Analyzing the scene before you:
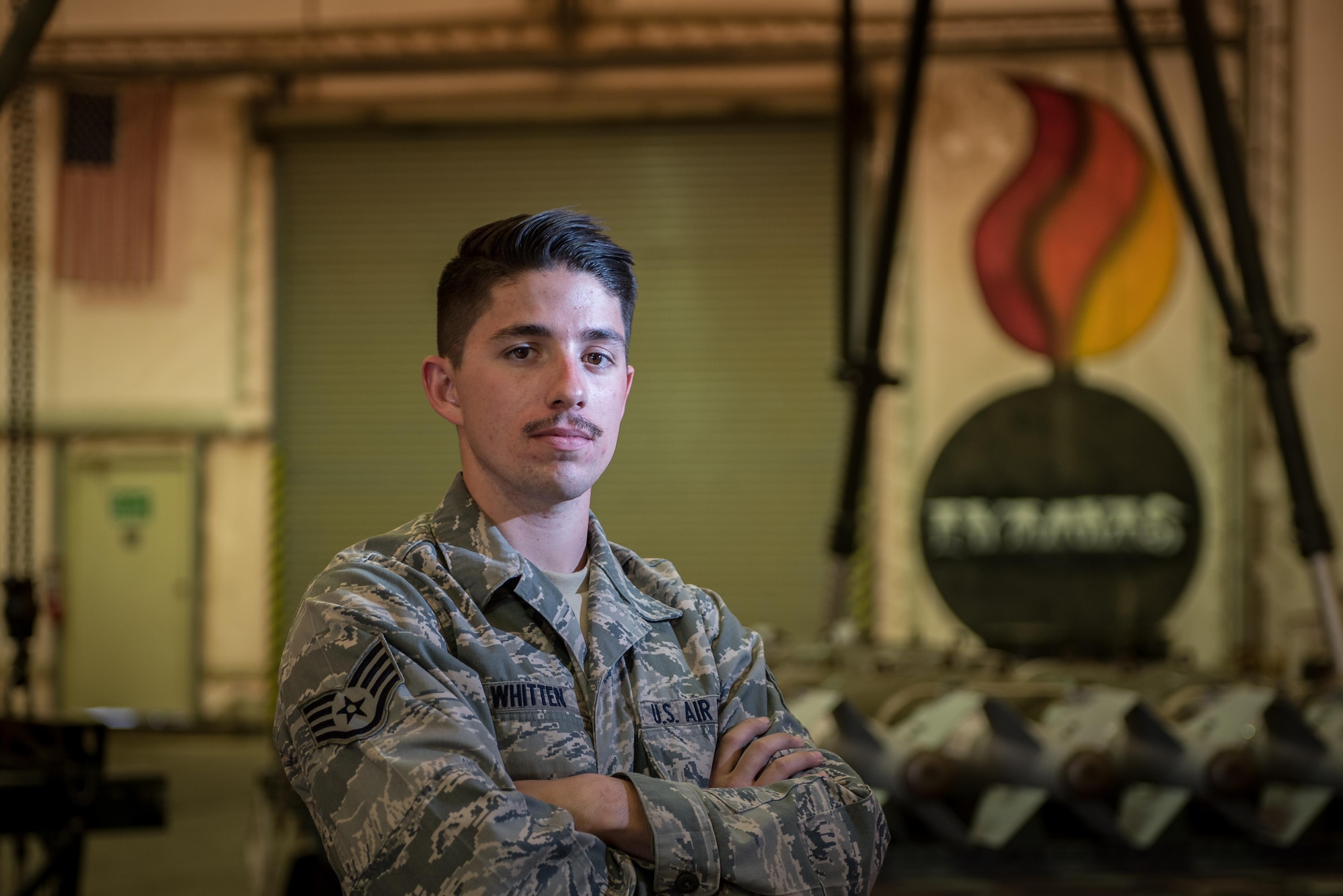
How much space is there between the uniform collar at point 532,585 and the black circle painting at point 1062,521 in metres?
7.26

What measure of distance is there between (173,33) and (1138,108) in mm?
7308

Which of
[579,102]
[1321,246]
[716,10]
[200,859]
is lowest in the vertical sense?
[200,859]

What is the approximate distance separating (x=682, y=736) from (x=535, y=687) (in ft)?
0.68

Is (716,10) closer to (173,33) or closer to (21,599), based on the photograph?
(173,33)

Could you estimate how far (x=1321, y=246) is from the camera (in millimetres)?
8531

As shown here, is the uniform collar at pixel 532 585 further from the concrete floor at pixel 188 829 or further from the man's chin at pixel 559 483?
the concrete floor at pixel 188 829

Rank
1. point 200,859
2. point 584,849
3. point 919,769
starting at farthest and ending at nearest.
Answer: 1. point 200,859
2. point 919,769
3. point 584,849

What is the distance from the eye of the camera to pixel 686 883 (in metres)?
1.38

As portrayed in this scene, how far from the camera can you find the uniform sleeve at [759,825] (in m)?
1.38

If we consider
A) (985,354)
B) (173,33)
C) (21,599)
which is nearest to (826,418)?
(985,354)

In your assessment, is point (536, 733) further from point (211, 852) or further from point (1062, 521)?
point (1062, 521)

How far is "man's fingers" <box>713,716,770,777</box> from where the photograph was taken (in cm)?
153

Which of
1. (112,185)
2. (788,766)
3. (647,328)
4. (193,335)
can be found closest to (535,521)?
(788,766)

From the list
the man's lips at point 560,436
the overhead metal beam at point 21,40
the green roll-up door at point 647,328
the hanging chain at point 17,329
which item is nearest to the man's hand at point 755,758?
the man's lips at point 560,436
